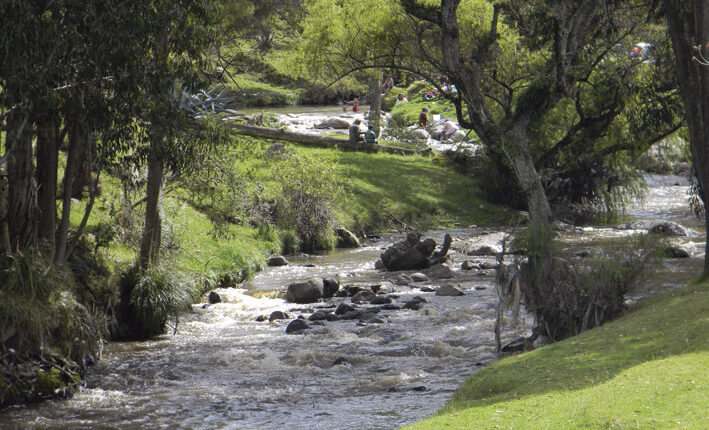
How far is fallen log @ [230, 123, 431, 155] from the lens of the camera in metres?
41.6

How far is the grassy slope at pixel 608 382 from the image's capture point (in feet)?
26.0

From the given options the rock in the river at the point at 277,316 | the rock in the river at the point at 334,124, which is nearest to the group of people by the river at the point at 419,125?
the rock in the river at the point at 334,124

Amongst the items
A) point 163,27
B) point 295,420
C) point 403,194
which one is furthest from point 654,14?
point 403,194

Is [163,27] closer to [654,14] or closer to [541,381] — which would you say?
[541,381]

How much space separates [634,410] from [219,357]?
9776 millimetres

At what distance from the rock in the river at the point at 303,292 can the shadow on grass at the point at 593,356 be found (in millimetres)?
10761

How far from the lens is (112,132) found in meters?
13.9

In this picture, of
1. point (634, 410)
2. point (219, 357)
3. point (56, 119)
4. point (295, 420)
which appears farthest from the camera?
point (219, 357)

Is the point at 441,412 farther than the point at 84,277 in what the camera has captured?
No

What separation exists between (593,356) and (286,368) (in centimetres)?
642

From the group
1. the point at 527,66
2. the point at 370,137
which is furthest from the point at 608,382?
the point at 370,137

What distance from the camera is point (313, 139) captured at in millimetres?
42875

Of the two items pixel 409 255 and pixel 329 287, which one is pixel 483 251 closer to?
pixel 409 255

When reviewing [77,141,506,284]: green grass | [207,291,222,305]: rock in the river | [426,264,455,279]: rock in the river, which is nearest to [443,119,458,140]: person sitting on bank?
[77,141,506,284]: green grass
